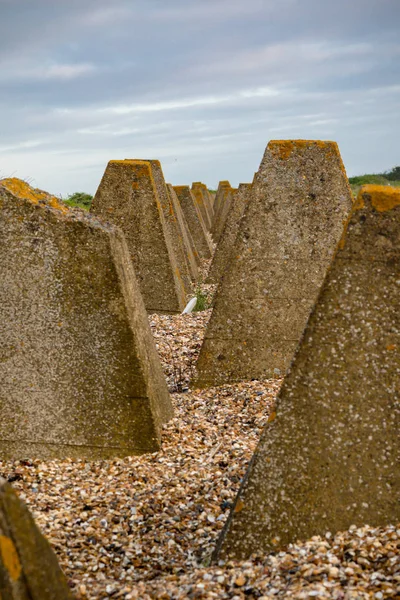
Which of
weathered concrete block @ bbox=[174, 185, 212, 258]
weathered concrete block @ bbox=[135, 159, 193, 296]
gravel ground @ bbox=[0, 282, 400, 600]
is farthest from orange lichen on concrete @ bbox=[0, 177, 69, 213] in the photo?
weathered concrete block @ bbox=[174, 185, 212, 258]

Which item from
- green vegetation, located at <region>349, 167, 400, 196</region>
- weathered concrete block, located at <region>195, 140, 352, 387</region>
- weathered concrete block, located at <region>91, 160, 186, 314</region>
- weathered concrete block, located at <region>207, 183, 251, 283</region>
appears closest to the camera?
weathered concrete block, located at <region>195, 140, 352, 387</region>

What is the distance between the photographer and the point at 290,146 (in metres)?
6.53

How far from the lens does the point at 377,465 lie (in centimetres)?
316

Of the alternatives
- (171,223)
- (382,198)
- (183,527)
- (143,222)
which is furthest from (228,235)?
(382,198)

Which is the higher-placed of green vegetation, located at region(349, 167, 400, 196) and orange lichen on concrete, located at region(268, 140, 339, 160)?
green vegetation, located at region(349, 167, 400, 196)

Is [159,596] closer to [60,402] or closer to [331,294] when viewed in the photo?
[331,294]

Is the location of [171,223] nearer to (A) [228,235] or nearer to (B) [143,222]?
(A) [228,235]

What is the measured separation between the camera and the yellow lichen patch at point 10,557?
2.26m

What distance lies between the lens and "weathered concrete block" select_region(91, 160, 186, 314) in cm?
965

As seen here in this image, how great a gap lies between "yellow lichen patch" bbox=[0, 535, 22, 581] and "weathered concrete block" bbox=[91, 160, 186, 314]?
25.0 feet

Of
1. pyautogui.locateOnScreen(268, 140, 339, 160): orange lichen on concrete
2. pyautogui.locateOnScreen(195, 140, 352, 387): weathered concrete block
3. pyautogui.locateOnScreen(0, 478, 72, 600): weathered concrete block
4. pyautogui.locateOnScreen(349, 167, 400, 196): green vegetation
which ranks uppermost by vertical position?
pyautogui.locateOnScreen(349, 167, 400, 196): green vegetation

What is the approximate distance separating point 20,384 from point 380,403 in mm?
2752

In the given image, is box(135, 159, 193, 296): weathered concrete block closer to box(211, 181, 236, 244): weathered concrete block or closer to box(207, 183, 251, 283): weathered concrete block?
box(207, 183, 251, 283): weathered concrete block

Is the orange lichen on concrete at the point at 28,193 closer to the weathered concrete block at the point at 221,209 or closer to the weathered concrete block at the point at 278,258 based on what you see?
the weathered concrete block at the point at 278,258
